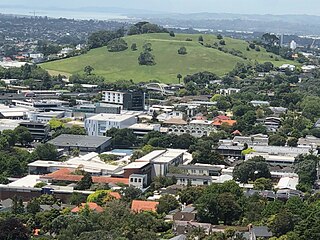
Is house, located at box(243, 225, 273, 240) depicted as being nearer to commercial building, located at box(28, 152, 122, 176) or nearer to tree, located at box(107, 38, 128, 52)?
commercial building, located at box(28, 152, 122, 176)

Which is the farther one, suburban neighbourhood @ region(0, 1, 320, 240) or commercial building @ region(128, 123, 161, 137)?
commercial building @ region(128, 123, 161, 137)

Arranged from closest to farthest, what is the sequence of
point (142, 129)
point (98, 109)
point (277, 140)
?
1. point (277, 140)
2. point (142, 129)
3. point (98, 109)

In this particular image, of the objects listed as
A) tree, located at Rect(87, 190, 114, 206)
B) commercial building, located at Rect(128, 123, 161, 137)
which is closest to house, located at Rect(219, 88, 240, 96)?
commercial building, located at Rect(128, 123, 161, 137)

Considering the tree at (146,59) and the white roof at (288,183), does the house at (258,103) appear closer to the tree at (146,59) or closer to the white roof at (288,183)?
the tree at (146,59)

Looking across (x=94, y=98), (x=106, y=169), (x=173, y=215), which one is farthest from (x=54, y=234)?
(x=94, y=98)

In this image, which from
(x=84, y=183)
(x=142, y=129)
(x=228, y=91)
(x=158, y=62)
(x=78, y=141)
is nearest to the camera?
(x=84, y=183)

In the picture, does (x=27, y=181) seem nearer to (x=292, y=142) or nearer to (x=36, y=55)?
(x=292, y=142)

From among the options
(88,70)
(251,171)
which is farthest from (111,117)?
(88,70)
